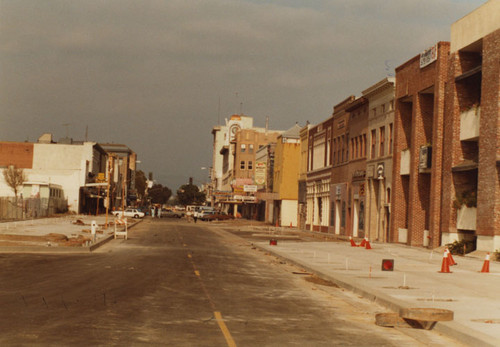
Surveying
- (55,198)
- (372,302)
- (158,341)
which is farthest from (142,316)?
(55,198)

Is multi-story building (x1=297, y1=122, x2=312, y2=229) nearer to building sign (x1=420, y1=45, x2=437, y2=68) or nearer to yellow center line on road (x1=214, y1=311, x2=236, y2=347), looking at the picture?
building sign (x1=420, y1=45, x2=437, y2=68)

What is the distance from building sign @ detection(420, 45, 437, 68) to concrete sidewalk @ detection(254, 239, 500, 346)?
53.6ft

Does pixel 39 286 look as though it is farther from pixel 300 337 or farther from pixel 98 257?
pixel 98 257

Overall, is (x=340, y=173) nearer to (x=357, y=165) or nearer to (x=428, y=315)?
(x=357, y=165)

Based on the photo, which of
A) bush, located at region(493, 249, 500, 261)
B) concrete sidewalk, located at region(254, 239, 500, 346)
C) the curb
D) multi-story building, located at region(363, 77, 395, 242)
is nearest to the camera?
concrete sidewalk, located at region(254, 239, 500, 346)

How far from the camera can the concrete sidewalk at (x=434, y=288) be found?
11.4 metres

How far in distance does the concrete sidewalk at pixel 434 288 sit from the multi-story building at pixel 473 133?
240 inches

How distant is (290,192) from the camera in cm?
9438

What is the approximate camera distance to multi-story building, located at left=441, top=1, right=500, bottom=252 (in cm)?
3369

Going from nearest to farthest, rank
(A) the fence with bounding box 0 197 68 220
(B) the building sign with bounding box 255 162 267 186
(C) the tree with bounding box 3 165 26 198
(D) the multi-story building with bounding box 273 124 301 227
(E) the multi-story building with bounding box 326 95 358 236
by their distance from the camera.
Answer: (E) the multi-story building with bounding box 326 95 358 236 < (A) the fence with bounding box 0 197 68 220 < (C) the tree with bounding box 3 165 26 198 < (D) the multi-story building with bounding box 273 124 301 227 < (B) the building sign with bounding box 255 162 267 186

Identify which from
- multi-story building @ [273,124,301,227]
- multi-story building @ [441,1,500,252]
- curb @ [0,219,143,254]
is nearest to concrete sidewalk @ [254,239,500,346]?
multi-story building @ [441,1,500,252]

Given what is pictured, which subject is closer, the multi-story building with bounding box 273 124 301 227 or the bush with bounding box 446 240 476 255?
the bush with bounding box 446 240 476 255

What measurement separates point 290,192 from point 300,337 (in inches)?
3313

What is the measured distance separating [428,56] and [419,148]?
593 centimetres
